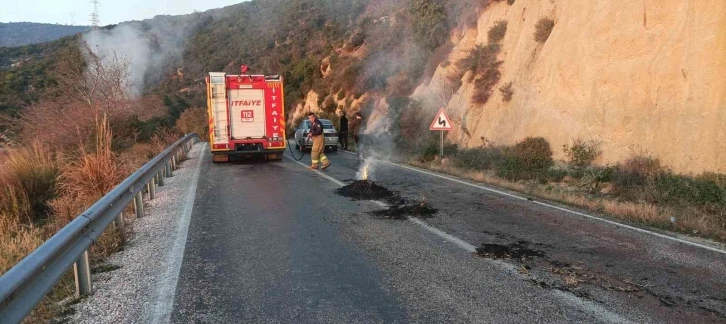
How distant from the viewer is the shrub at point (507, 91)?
18.0 meters

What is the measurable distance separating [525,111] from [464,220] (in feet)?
34.4

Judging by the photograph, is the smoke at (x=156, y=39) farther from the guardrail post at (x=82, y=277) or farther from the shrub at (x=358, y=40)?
the guardrail post at (x=82, y=277)

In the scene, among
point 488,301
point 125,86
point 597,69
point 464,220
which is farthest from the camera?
point 125,86

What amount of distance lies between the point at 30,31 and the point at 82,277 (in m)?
101

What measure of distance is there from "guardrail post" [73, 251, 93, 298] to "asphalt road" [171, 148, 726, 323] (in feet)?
2.56

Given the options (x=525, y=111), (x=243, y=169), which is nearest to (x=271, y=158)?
(x=243, y=169)

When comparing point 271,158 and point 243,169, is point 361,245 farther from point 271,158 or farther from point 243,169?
point 271,158

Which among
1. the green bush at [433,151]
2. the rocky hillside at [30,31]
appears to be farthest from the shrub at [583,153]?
the rocky hillside at [30,31]

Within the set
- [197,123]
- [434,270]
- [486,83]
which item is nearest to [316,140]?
[486,83]

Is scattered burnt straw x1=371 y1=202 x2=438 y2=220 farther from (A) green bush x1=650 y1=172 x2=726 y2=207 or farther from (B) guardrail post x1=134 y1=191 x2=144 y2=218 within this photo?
(A) green bush x1=650 y1=172 x2=726 y2=207

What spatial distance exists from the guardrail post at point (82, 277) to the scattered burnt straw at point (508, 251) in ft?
12.9

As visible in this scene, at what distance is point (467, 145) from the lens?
19406mm

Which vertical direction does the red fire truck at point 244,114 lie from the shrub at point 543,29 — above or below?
below

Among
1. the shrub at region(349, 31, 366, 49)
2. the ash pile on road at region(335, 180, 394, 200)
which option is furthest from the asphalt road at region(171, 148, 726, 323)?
the shrub at region(349, 31, 366, 49)
